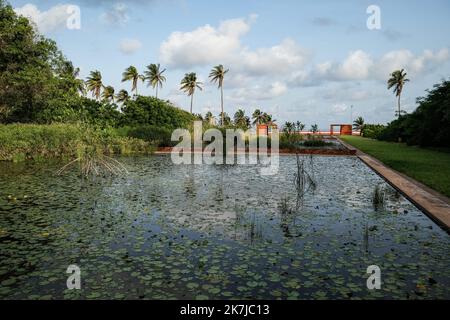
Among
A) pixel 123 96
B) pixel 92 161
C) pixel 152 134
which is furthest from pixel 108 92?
pixel 92 161

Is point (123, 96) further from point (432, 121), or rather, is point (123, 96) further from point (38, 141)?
point (432, 121)

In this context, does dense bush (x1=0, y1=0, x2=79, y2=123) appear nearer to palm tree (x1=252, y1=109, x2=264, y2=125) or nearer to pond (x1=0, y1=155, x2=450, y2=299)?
pond (x1=0, y1=155, x2=450, y2=299)

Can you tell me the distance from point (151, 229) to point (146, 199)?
9.97ft

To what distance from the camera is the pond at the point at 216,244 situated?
460 centimetres

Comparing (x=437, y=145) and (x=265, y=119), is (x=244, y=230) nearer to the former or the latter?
(x=437, y=145)

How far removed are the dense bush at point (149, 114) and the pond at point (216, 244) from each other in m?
36.7

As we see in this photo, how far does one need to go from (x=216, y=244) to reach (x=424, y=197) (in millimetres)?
6242

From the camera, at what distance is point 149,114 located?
48500mm

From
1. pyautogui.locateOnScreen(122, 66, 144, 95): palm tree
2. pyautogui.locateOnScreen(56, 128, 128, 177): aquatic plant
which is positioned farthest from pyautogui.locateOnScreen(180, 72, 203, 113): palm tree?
pyautogui.locateOnScreen(56, 128, 128, 177): aquatic plant

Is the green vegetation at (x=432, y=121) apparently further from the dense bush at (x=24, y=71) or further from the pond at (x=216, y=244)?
the dense bush at (x=24, y=71)

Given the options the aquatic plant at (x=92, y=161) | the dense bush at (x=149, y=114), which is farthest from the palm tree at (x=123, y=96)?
the aquatic plant at (x=92, y=161)

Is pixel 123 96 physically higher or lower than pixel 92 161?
higher

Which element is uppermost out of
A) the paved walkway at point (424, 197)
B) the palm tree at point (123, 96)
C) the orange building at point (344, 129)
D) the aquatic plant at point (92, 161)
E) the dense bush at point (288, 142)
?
the palm tree at point (123, 96)
